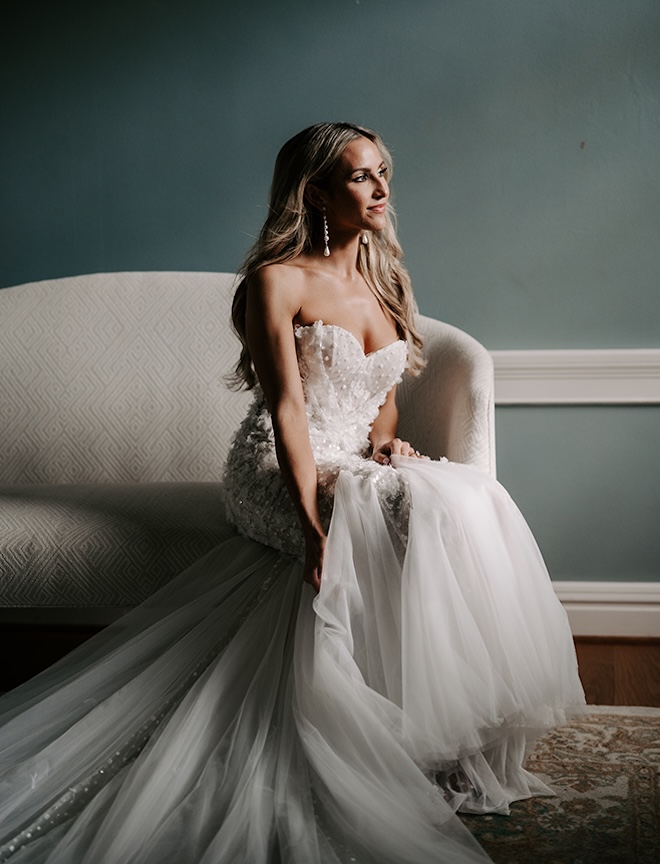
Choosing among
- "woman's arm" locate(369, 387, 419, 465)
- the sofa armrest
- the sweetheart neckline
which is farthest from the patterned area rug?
the sweetheart neckline

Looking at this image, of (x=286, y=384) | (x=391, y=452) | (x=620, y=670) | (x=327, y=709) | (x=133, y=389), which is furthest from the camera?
(x=133, y=389)

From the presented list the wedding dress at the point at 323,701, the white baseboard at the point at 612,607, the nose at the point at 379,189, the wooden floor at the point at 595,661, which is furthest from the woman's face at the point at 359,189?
the white baseboard at the point at 612,607

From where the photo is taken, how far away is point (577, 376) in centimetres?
275

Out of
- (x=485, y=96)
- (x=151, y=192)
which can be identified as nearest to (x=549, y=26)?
(x=485, y=96)

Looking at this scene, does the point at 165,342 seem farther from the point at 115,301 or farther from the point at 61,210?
the point at 61,210

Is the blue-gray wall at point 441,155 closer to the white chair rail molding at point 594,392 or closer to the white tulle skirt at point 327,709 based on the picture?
the white chair rail molding at point 594,392

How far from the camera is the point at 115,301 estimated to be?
274cm

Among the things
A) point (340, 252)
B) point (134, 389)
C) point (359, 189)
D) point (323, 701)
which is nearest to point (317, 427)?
point (340, 252)

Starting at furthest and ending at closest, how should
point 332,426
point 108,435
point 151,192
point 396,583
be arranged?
point 151,192
point 108,435
point 332,426
point 396,583

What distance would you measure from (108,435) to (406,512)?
4.24ft

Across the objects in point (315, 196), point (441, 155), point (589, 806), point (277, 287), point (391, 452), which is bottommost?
point (589, 806)

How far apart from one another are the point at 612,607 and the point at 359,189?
5.19ft

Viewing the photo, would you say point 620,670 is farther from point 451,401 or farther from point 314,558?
point 314,558

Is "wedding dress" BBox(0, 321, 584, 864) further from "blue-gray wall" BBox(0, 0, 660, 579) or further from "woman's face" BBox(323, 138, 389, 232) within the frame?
"blue-gray wall" BBox(0, 0, 660, 579)
